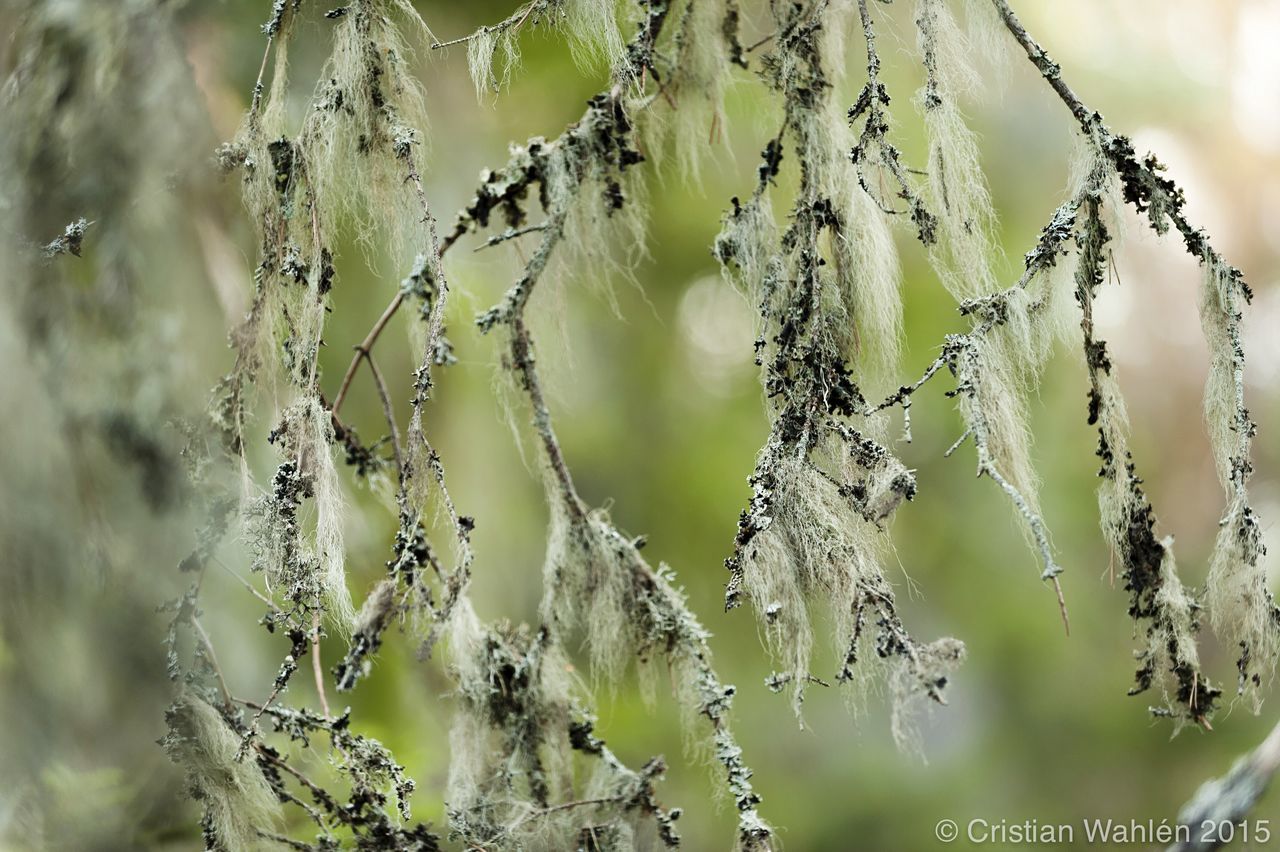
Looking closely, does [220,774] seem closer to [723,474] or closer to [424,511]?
[424,511]

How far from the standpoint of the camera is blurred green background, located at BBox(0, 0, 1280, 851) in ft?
3.44

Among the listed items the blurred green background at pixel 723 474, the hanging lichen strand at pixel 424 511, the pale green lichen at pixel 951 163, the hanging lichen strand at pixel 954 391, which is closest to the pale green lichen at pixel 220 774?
the hanging lichen strand at pixel 424 511

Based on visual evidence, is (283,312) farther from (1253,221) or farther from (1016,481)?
(1253,221)

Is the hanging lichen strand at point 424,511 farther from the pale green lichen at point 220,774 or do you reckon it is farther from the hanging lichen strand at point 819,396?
the hanging lichen strand at point 819,396

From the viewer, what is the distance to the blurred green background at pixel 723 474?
1.05 meters

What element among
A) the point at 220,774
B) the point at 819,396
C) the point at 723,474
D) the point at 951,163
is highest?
the point at 723,474

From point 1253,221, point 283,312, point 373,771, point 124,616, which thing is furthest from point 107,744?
point 1253,221

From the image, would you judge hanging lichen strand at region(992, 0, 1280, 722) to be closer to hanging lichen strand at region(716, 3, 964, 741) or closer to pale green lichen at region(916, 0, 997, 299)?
pale green lichen at region(916, 0, 997, 299)

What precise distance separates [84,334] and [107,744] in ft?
1.50

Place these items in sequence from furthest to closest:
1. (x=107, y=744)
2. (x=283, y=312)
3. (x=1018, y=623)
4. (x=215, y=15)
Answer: (x=1018, y=623) < (x=215, y=15) < (x=107, y=744) < (x=283, y=312)

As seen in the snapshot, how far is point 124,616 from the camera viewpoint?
104 cm

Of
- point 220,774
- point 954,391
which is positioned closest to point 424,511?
point 220,774

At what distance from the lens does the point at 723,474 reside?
2.02m

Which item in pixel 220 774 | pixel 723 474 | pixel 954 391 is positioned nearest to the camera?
pixel 954 391
